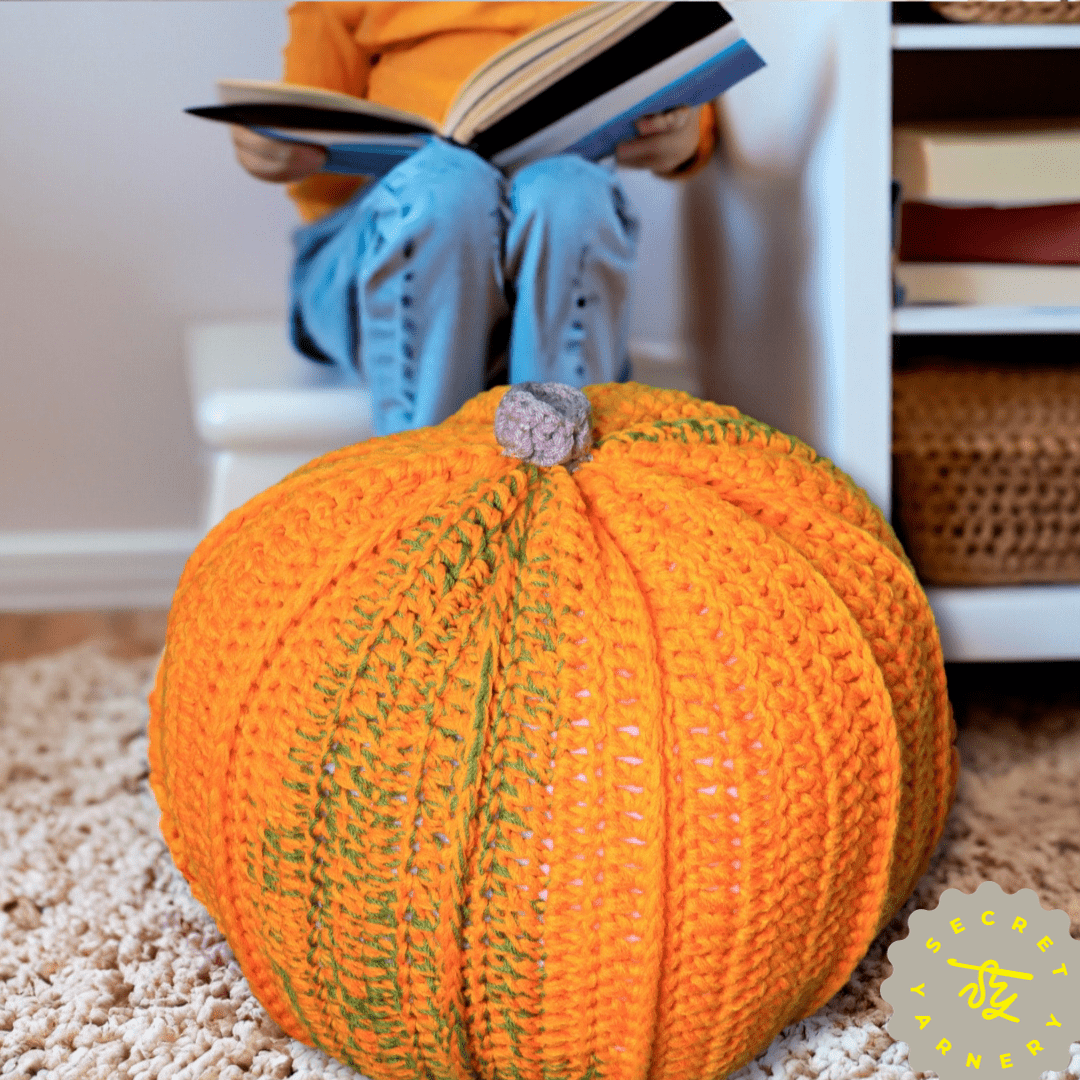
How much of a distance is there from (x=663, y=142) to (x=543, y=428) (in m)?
0.41

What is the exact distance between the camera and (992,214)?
766mm

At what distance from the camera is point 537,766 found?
481 millimetres

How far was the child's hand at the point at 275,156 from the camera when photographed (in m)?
0.84

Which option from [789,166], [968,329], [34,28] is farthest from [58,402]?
[968,329]

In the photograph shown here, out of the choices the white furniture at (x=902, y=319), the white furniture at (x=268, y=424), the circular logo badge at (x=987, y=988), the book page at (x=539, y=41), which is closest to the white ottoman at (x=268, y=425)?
the white furniture at (x=268, y=424)

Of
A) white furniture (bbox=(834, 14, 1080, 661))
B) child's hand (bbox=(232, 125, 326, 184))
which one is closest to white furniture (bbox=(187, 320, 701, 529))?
child's hand (bbox=(232, 125, 326, 184))

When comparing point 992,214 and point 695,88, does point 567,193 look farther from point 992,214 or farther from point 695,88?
point 992,214

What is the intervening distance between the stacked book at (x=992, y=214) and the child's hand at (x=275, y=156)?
1.38 feet

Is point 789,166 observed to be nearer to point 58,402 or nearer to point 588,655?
point 588,655

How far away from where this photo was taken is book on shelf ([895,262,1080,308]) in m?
0.76

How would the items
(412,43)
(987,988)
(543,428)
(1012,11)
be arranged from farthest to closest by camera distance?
(412,43)
(1012,11)
(543,428)
(987,988)

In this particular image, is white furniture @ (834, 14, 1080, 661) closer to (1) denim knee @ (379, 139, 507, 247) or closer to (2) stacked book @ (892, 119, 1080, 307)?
(2) stacked book @ (892, 119, 1080, 307)

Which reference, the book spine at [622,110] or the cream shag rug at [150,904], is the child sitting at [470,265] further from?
the cream shag rug at [150,904]

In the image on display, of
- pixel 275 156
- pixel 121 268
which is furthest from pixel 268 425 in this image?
pixel 121 268
